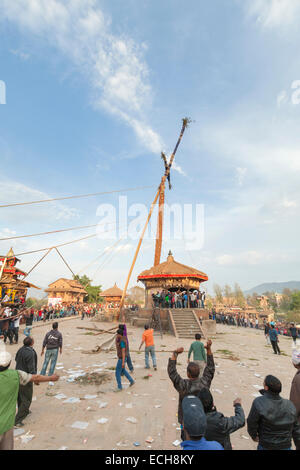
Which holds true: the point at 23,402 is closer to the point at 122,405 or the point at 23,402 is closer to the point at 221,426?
the point at 122,405

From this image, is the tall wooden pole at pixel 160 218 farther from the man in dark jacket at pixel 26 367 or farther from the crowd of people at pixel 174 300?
the man in dark jacket at pixel 26 367

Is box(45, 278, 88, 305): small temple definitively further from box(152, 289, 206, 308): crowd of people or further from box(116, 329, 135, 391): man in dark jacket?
box(116, 329, 135, 391): man in dark jacket

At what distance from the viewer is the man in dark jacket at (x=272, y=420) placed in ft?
8.29

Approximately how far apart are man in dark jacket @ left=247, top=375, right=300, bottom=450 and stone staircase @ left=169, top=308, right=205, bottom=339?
12224 mm

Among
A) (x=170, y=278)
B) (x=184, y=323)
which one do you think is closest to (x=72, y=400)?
(x=184, y=323)

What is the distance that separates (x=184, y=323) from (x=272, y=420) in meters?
13.8

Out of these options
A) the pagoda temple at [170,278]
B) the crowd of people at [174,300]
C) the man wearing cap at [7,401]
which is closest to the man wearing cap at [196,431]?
the man wearing cap at [7,401]

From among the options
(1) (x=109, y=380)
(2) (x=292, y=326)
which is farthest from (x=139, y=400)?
(2) (x=292, y=326)

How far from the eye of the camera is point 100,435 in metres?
3.89

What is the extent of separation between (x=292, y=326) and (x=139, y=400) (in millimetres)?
10100

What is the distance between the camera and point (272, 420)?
252 centimetres

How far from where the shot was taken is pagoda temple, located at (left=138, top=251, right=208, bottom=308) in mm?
19203
